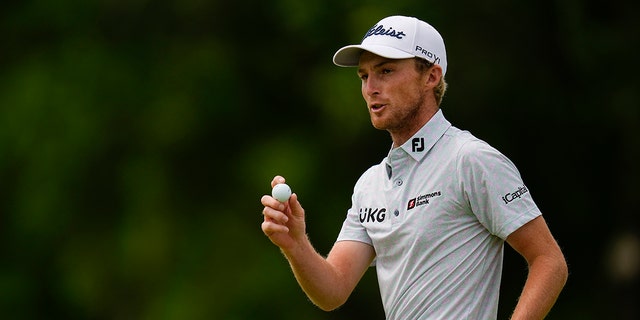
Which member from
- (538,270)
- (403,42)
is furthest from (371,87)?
(538,270)

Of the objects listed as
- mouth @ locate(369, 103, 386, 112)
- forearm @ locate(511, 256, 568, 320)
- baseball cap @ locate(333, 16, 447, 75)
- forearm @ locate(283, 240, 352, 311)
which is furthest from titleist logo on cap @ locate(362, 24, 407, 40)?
forearm @ locate(511, 256, 568, 320)

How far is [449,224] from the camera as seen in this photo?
5.46m

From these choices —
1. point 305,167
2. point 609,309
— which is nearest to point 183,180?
point 305,167

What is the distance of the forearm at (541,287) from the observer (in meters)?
5.22

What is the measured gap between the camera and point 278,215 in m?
5.41

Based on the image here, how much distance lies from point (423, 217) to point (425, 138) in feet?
1.14

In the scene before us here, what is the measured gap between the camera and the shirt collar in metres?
5.65

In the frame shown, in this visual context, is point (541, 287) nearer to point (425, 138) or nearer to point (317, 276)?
point (425, 138)

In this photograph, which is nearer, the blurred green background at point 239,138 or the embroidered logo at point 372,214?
the embroidered logo at point 372,214

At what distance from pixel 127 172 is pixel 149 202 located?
1.34 feet

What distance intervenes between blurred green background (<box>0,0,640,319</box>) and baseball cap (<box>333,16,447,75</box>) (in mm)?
7453

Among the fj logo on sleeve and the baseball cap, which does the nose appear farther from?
the fj logo on sleeve

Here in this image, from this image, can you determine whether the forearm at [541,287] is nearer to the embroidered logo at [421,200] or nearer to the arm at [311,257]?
the embroidered logo at [421,200]

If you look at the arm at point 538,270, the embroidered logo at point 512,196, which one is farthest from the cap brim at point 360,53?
the arm at point 538,270
